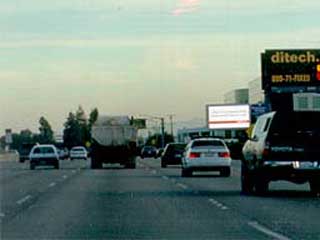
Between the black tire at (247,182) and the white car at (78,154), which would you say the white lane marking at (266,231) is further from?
the white car at (78,154)

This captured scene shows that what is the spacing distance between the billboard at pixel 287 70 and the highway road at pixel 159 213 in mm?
51437

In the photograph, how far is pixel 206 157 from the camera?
48.4 meters

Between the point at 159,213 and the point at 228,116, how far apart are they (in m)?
114

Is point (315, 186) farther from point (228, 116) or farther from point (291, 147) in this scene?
point (228, 116)

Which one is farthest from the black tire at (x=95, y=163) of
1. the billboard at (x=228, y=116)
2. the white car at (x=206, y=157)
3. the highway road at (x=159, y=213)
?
the billboard at (x=228, y=116)

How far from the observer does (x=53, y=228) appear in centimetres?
2083

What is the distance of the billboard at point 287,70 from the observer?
8938cm

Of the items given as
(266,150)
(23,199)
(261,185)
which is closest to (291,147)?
(266,150)

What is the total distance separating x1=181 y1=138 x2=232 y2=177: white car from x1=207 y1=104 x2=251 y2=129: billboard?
86261mm

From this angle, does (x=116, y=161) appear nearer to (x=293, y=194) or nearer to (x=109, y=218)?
(x=293, y=194)

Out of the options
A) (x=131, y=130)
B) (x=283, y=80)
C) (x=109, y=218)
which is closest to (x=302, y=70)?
(x=283, y=80)

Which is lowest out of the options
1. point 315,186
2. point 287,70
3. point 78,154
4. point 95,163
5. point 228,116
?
point 315,186

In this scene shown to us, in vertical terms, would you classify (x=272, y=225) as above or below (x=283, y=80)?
below

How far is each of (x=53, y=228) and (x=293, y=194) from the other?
1322 cm
